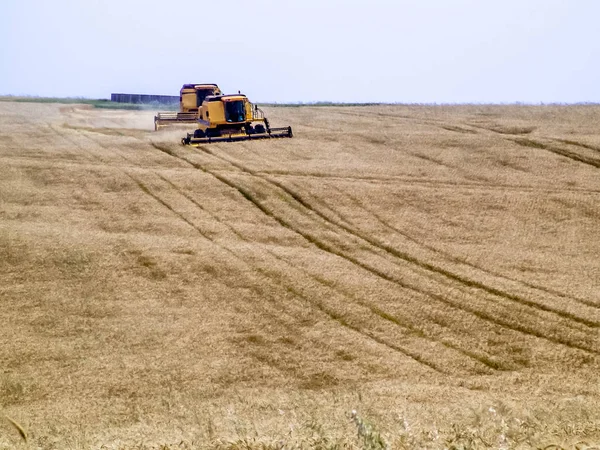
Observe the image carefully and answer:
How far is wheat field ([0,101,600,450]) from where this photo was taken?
26.5ft

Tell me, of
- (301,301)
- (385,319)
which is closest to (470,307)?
(385,319)

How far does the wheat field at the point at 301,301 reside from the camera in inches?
318

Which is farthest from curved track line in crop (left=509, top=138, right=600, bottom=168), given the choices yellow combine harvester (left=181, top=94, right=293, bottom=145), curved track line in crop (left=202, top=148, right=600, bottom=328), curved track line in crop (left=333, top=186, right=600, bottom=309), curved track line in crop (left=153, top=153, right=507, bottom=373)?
curved track line in crop (left=153, top=153, right=507, bottom=373)

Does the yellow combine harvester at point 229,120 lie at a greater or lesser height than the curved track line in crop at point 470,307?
greater

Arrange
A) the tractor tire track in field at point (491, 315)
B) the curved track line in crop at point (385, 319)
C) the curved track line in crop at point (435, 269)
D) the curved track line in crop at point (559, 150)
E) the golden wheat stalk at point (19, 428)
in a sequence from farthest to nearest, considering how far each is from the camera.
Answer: the curved track line in crop at point (559, 150) < the curved track line in crop at point (435, 269) < the tractor tire track in field at point (491, 315) < the curved track line in crop at point (385, 319) < the golden wheat stalk at point (19, 428)

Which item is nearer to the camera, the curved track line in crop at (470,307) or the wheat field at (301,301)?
the wheat field at (301,301)

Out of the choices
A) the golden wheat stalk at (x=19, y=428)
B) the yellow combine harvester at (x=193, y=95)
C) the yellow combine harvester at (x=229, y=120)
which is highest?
the yellow combine harvester at (x=193, y=95)

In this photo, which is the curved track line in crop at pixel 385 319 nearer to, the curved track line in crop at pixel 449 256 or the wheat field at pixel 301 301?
the wheat field at pixel 301 301

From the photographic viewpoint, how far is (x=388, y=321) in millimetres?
10945

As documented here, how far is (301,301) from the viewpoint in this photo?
11.6 meters

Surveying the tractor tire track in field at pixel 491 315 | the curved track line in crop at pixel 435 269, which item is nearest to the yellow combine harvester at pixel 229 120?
the curved track line in crop at pixel 435 269

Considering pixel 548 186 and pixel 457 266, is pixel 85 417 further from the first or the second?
pixel 548 186

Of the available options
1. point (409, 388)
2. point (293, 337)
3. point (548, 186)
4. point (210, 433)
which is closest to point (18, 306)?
point (293, 337)

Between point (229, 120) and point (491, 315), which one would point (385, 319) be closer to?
point (491, 315)
